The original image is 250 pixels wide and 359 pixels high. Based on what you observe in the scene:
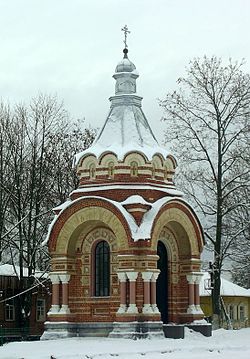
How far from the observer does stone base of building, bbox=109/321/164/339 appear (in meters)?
24.6

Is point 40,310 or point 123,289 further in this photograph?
point 40,310

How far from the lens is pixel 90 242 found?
2720 centimetres

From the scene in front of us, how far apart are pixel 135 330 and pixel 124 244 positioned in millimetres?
2828

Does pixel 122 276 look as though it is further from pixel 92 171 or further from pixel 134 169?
pixel 92 171

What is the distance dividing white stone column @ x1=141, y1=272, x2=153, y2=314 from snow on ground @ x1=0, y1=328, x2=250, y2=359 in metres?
1.03

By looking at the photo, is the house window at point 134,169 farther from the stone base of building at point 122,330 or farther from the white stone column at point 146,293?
the stone base of building at point 122,330

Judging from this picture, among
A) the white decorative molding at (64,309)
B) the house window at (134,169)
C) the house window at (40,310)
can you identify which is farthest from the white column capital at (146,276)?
the house window at (40,310)

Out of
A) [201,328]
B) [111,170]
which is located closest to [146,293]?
[201,328]

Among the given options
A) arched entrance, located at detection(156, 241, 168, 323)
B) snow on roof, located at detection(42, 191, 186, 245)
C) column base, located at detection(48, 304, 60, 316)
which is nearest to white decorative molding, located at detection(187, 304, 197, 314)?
arched entrance, located at detection(156, 241, 168, 323)

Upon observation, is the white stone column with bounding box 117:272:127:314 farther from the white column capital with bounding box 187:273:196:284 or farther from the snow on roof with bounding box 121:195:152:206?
the white column capital with bounding box 187:273:196:284

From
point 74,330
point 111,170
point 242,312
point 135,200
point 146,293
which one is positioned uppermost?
point 111,170

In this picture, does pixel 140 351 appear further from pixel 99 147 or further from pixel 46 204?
pixel 46 204

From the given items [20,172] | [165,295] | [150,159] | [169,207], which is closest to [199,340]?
[165,295]

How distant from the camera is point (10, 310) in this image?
40594mm
